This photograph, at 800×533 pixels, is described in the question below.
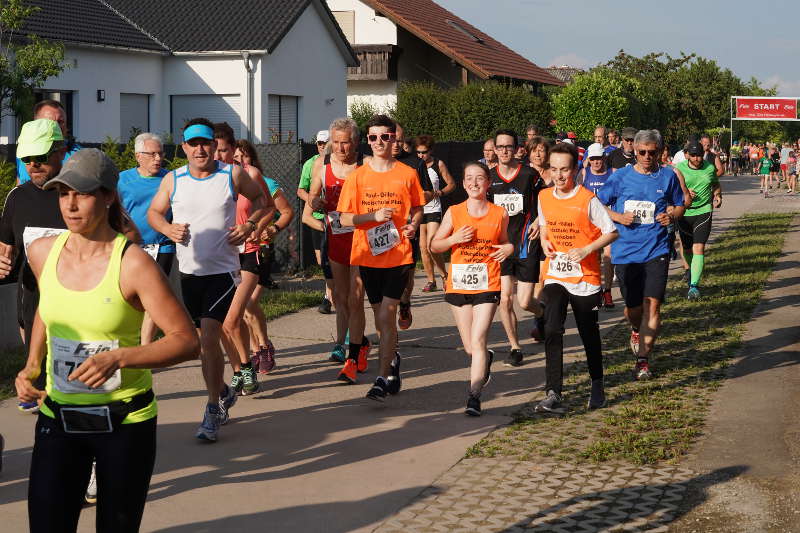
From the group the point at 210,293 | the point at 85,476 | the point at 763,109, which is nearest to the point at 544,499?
the point at 210,293

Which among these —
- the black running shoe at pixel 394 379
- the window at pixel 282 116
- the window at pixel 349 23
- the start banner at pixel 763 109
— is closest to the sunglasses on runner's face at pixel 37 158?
the black running shoe at pixel 394 379

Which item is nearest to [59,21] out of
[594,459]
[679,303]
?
[679,303]

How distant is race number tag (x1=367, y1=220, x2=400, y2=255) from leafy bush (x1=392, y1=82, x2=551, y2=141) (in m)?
26.8

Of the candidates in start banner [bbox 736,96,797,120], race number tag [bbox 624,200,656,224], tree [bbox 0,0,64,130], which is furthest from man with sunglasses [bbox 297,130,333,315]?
start banner [bbox 736,96,797,120]

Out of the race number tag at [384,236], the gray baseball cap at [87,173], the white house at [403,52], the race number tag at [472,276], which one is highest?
the white house at [403,52]

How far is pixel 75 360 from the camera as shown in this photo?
3.64 m

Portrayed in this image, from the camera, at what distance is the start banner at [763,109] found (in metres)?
81.6

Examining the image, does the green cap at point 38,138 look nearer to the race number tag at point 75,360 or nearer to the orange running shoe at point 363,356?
the race number tag at point 75,360

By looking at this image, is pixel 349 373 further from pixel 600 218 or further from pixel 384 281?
pixel 600 218

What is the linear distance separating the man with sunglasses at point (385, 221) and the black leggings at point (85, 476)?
167 inches

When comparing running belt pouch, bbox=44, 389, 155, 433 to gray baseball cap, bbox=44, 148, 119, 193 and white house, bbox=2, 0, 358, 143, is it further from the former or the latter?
white house, bbox=2, 0, 358, 143

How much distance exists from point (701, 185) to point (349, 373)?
6.63m

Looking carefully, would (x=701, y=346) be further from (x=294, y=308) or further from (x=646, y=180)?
(x=294, y=308)

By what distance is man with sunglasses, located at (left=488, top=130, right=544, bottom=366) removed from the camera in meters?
9.45
